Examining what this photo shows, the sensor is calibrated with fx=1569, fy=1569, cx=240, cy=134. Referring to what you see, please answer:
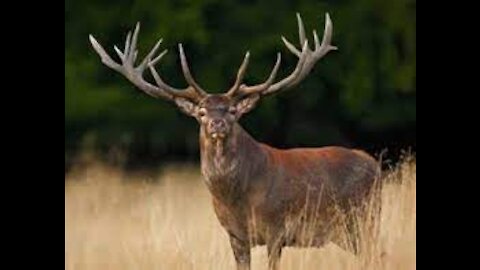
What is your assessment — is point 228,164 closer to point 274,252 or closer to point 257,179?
point 257,179

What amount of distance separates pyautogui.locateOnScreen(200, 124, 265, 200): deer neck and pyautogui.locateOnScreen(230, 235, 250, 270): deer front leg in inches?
11.3

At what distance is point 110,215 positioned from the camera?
579 inches

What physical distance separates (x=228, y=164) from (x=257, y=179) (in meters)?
0.26

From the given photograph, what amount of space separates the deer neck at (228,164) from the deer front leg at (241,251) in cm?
29

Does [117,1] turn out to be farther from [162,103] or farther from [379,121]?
[379,121]

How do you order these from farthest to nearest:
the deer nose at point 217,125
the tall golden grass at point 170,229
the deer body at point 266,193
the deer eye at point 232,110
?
the tall golden grass at point 170,229, the deer body at point 266,193, the deer eye at point 232,110, the deer nose at point 217,125

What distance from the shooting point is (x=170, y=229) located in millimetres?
11992

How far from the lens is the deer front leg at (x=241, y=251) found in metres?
9.30

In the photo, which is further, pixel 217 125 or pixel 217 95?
pixel 217 95

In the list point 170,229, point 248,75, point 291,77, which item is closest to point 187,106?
point 291,77

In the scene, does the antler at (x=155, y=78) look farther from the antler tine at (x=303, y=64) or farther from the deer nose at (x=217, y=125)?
the antler tine at (x=303, y=64)

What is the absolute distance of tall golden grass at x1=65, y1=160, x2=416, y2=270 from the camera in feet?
32.6

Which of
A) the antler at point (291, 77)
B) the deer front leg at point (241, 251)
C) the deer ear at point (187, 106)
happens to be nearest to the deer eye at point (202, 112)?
the deer ear at point (187, 106)
